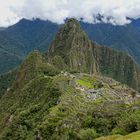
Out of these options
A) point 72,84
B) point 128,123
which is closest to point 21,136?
point 72,84

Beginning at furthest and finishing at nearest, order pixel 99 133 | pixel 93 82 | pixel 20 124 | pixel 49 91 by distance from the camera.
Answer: pixel 93 82
pixel 49 91
pixel 20 124
pixel 99 133

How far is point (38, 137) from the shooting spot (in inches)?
3844

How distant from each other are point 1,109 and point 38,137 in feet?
323

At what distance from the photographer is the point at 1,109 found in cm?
19375

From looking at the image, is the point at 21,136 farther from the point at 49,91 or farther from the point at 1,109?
the point at 1,109

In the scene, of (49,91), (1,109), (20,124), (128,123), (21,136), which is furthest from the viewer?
(1,109)

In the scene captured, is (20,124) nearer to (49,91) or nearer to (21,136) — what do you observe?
(21,136)

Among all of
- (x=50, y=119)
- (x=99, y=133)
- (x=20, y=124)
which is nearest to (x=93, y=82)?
(x=20, y=124)

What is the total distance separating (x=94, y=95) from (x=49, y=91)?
50.2 feet

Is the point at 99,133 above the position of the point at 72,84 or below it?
below

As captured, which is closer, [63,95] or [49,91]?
[63,95]

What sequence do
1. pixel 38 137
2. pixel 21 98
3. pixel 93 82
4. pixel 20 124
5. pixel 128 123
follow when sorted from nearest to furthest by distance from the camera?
1. pixel 128 123
2. pixel 38 137
3. pixel 20 124
4. pixel 21 98
5. pixel 93 82

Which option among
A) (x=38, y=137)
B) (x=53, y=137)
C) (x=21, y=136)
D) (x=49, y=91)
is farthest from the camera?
(x=49, y=91)

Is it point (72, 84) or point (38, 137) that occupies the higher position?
point (72, 84)
